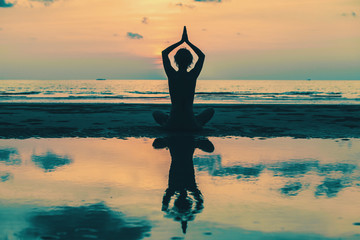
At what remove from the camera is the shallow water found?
3.50 meters

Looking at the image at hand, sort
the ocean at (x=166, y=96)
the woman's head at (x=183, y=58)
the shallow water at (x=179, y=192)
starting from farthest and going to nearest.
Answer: the ocean at (x=166, y=96) → the woman's head at (x=183, y=58) → the shallow water at (x=179, y=192)

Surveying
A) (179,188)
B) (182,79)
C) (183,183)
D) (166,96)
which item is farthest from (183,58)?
(166,96)

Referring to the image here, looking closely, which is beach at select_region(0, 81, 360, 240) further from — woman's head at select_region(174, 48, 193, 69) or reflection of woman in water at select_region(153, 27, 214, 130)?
woman's head at select_region(174, 48, 193, 69)

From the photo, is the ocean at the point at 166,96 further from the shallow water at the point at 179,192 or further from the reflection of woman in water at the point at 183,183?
the shallow water at the point at 179,192

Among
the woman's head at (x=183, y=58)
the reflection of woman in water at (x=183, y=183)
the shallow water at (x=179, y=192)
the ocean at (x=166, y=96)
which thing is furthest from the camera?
the ocean at (x=166, y=96)

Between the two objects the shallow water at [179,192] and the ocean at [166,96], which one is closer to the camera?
the shallow water at [179,192]

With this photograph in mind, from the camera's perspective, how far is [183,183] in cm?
523

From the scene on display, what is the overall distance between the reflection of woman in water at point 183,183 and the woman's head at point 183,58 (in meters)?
1.96

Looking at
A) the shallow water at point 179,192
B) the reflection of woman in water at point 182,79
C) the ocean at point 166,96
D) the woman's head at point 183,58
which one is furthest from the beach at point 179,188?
the ocean at point 166,96

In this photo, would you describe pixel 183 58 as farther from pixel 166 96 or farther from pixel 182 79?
pixel 166 96

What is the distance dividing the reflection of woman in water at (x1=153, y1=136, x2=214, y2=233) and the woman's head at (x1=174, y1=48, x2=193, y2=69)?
196 cm

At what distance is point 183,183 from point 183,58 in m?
5.02

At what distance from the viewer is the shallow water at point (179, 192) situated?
11.5ft

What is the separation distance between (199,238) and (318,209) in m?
1.49
